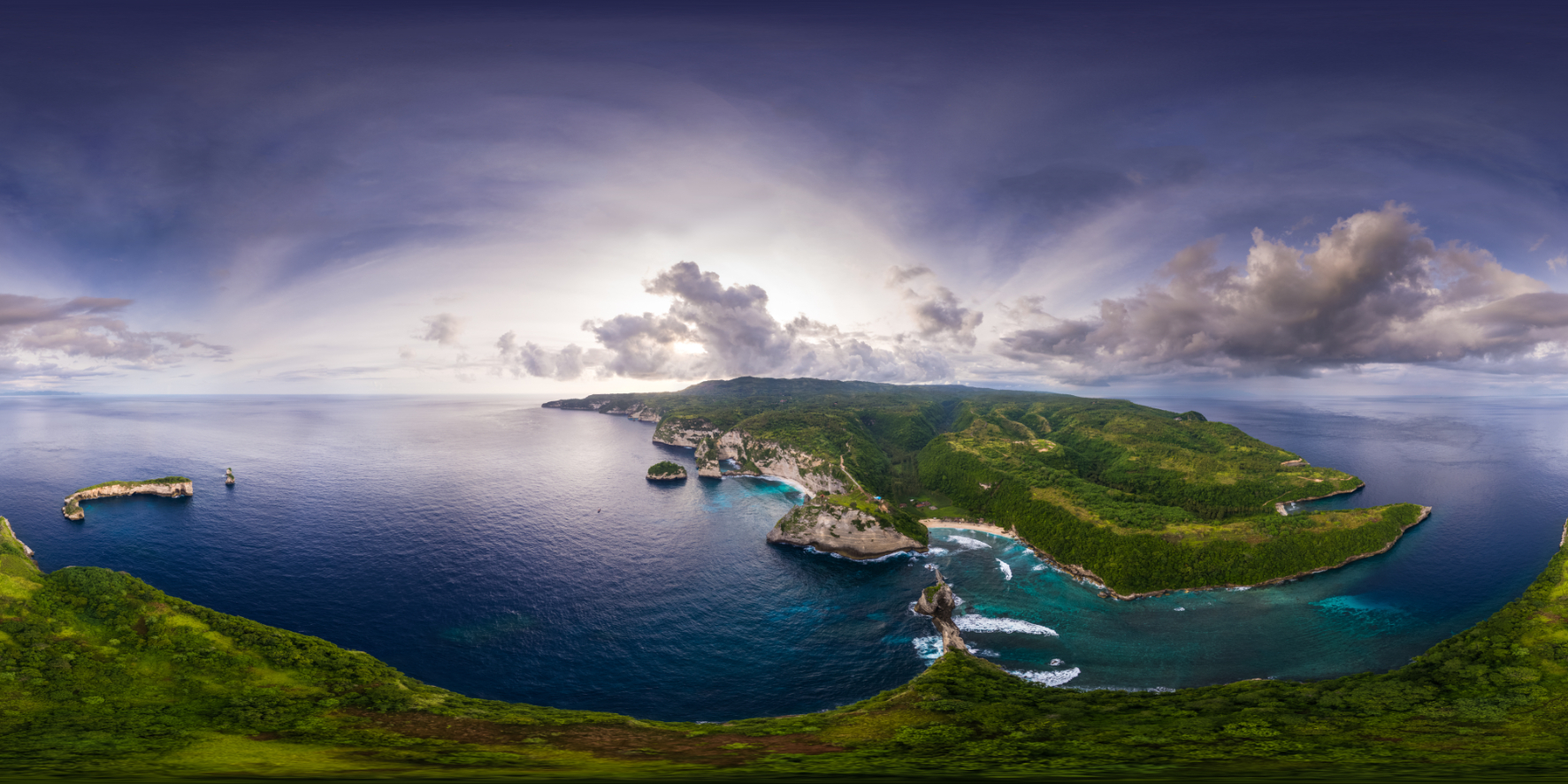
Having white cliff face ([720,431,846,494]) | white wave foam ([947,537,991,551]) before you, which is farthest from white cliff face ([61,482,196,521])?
white wave foam ([947,537,991,551])

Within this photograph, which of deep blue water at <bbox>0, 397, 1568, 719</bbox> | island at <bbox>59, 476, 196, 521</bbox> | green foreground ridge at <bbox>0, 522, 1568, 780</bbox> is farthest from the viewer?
island at <bbox>59, 476, 196, 521</bbox>

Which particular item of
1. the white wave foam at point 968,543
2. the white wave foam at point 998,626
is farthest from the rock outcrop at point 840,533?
the white wave foam at point 998,626

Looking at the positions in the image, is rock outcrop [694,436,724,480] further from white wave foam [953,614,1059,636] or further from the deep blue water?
white wave foam [953,614,1059,636]

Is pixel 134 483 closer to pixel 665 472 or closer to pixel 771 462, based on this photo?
pixel 665 472

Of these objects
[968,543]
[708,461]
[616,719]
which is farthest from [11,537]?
[968,543]

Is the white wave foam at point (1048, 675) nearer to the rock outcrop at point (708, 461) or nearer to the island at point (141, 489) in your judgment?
the rock outcrop at point (708, 461)

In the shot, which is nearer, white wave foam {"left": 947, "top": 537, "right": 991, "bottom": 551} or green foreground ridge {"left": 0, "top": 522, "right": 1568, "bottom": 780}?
green foreground ridge {"left": 0, "top": 522, "right": 1568, "bottom": 780}
